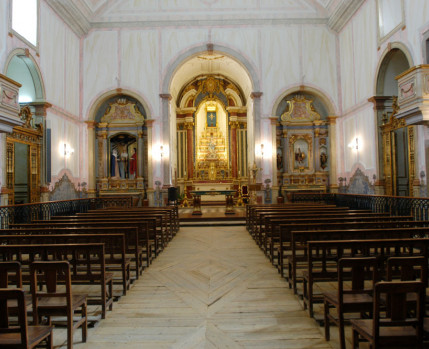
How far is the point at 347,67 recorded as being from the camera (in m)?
15.2

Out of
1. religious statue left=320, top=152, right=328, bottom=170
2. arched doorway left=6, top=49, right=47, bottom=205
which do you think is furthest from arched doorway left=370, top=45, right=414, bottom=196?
arched doorway left=6, top=49, right=47, bottom=205

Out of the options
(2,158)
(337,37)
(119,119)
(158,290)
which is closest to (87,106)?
(119,119)

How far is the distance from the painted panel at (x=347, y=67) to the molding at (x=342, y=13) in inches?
12.8

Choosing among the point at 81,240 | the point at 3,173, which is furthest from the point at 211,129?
the point at 81,240

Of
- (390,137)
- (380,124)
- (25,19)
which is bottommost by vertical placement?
(390,137)

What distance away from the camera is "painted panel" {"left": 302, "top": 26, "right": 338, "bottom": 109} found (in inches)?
632

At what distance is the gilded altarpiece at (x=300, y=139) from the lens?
1652 cm

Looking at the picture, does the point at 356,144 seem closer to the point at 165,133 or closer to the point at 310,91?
the point at 310,91

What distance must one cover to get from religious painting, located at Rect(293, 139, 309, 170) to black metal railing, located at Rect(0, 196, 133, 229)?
7.65 m

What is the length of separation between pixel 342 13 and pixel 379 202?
26.9ft

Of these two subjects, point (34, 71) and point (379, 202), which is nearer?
point (379, 202)

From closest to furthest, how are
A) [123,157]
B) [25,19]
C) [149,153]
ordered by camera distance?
[25,19], [149,153], [123,157]

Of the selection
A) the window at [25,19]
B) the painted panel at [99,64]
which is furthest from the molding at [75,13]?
the window at [25,19]

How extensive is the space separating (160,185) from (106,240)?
1073 centimetres
